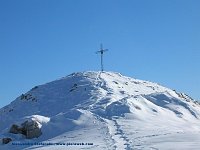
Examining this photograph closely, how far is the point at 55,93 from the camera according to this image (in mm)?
54375

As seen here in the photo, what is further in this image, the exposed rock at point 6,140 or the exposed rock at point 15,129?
the exposed rock at point 15,129

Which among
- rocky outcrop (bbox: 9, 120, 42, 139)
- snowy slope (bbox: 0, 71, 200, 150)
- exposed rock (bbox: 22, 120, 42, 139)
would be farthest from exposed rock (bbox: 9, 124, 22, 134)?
exposed rock (bbox: 22, 120, 42, 139)

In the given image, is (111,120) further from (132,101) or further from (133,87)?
(133,87)

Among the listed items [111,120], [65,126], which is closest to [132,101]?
[111,120]

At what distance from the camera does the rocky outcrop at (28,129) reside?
36531 millimetres

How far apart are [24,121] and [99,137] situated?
9.42m

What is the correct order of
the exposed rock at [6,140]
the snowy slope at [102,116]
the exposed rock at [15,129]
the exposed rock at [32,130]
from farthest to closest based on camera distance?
the exposed rock at [15,129] → the exposed rock at [32,130] → the exposed rock at [6,140] → the snowy slope at [102,116]

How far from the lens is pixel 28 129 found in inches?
1451

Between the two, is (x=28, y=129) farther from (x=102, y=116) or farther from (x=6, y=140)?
(x=102, y=116)

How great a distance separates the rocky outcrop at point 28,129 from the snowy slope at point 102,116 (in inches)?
20.0

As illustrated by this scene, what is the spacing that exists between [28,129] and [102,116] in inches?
281

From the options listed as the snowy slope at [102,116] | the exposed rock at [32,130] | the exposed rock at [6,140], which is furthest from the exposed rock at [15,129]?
the exposed rock at [6,140]

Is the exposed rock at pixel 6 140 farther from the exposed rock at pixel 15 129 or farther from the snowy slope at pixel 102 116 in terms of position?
the exposed rock at pixel 15 129

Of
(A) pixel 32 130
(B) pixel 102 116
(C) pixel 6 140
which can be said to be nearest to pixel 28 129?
(A) pixel 32 130
